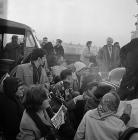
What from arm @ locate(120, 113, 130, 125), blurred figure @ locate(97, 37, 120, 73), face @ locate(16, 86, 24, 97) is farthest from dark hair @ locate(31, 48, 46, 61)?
blurred figure @ locate(97, 37, 120, 73)

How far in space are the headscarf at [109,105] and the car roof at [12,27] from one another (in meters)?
4.78

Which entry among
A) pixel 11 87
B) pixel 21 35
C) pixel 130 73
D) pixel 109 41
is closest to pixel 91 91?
pixel 11 87

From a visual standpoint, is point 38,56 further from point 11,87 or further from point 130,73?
point 130,73

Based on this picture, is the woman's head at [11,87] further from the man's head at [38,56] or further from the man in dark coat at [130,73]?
the man in dark coat at [130,73]

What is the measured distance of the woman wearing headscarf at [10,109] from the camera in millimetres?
3693

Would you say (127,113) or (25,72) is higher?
(127,113)

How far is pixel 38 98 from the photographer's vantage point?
3.24m

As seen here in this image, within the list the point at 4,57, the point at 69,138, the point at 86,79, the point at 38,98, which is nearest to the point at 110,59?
the point at 4,57

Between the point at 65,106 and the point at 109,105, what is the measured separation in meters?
1.21

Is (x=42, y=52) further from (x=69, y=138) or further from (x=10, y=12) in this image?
(x=10, y=12)

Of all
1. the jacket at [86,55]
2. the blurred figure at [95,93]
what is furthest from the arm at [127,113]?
the jacket at [86,55]

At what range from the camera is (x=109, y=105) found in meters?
2.82

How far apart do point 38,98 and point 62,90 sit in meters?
1.17

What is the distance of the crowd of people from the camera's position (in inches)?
110
